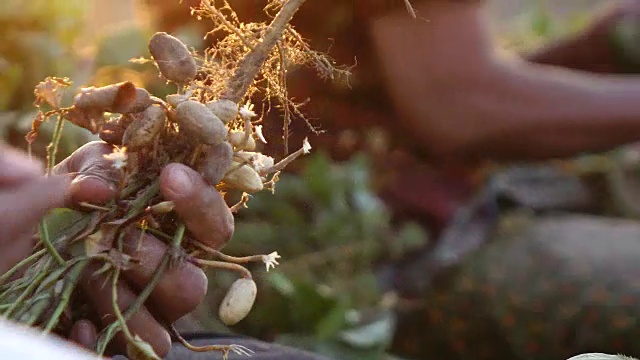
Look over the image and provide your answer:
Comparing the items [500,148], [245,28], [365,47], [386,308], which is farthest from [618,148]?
[245,28]

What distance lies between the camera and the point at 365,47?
1314 millimetres

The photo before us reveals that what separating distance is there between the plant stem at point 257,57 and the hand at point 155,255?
0.06m

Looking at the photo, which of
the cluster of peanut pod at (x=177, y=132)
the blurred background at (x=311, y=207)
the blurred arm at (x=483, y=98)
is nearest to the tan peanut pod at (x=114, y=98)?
the cluster of peanut pod at (x=177, y=132)

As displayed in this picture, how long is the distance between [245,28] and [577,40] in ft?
4.28

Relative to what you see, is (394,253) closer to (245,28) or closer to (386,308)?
(386,308)

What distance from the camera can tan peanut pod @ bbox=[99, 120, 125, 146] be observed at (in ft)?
1.47

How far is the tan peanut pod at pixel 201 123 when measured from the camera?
426 millimetres

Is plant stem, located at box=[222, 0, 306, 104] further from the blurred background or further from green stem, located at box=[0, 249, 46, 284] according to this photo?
the blurred background

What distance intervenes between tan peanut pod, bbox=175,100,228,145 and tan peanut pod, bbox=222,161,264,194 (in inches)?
1.1

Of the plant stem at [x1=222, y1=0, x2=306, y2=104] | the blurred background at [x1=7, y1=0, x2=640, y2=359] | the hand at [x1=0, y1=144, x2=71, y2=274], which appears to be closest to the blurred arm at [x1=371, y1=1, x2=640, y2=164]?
the blurred background at [x1=7, y1=0, x2=640, y2=359]

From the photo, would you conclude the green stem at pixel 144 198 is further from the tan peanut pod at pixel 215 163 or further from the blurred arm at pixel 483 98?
the blurred arm at pixel 483 98

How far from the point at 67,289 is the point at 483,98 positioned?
3.49ft

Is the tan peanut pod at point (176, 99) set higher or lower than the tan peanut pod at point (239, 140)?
higher

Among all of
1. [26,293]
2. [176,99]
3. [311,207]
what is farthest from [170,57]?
[311,207]
